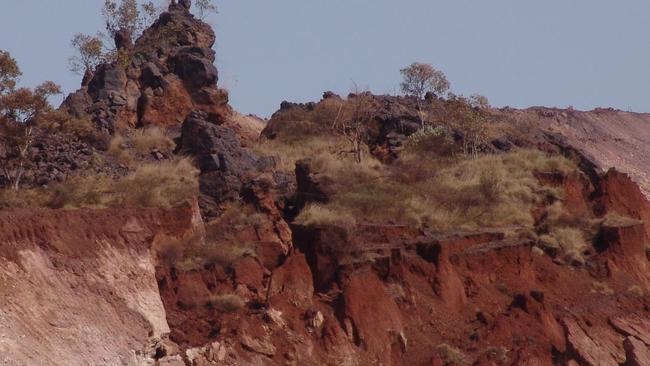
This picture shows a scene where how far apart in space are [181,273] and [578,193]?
1754cm

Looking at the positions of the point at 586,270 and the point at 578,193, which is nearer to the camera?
the point at 586,270

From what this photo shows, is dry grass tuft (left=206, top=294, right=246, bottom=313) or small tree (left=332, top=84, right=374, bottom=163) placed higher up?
small tree (left=332, top=84, right=374, bottom=163)

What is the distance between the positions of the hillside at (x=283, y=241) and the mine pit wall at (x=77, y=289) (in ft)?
0.16

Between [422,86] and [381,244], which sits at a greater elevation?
[422,86]

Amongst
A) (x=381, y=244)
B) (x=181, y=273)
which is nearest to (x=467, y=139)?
(x=381, y=244)

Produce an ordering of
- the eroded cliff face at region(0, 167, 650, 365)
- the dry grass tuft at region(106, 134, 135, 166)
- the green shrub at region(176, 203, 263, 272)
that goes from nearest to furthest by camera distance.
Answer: the eroded cliff face at region(0, 167, 650, 365) → the green shrub at region(176, 203, 263, 272) → the dry grass tuft at region(106, 134, 135, 166)

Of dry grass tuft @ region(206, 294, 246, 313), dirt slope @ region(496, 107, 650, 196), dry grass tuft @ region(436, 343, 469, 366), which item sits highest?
dirt slope @ region(496, 107, 650, 196)

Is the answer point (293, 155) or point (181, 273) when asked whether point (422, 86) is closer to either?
point (293, 155)

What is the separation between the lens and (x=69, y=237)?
33.4 m

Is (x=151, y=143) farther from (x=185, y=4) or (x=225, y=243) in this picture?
(x=185, y=4)

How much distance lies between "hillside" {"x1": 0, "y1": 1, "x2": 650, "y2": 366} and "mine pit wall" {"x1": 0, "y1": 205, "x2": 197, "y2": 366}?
49mm

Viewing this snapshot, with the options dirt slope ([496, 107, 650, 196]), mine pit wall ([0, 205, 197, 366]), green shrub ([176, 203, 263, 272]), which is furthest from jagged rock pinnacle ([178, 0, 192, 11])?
dirt slope ([496, 107, 650, 196])

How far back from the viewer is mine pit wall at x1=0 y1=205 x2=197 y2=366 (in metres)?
30.1

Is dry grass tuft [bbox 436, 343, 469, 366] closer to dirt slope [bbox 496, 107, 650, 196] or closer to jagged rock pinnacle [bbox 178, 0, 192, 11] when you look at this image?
jagged rock pinnacle [bbox 178, 0, 192, 11]
